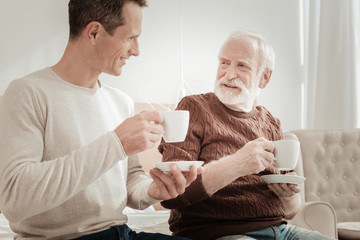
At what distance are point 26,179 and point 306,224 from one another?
1445 millimetres

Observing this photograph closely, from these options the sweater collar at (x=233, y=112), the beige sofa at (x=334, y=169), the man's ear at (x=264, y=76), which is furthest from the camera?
the beige sofa at (x=334, y=169)

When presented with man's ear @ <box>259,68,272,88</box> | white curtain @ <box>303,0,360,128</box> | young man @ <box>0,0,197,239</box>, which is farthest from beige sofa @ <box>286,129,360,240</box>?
young man @ <box>0,0,197,239</box>

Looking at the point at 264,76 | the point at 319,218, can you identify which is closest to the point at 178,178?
the point at 264,76

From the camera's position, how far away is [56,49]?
11.0 feet

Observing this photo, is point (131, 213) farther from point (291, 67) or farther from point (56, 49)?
point (291, 67)

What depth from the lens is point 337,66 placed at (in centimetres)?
324

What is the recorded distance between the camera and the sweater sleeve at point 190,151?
4.43 feet

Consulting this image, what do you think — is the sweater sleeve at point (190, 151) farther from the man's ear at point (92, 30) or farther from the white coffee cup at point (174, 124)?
the man's ear at point (92, 30)

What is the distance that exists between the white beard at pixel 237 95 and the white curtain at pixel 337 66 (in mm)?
1719

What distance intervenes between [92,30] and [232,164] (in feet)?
2.04

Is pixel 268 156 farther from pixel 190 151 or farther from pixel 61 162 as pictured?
pixel 61 162

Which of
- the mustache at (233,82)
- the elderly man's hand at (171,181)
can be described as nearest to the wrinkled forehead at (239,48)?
the mustache at (233,82)

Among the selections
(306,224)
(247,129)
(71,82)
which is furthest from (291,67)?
(71,82)

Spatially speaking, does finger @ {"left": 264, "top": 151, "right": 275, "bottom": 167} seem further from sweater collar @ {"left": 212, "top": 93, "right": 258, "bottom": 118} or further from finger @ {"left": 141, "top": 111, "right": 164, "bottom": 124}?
finger @ {"left": 141, "top": 111, "right": 164, "bottom": 124}
